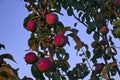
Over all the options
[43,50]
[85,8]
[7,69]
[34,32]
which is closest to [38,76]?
[43,50]

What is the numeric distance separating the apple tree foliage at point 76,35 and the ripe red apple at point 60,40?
8 centimetres

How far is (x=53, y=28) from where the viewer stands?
10.8ft

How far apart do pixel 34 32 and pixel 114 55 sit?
1723 mm

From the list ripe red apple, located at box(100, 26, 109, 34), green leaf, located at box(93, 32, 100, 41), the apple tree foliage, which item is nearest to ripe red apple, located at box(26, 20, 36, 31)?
the apple tree foliage

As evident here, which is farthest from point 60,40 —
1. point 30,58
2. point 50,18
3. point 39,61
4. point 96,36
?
point 96,36

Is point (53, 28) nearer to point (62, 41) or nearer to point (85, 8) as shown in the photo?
point (62, 41)

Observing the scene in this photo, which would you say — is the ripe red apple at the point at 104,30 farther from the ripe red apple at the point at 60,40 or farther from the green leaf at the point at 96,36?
the ripe red apple at the point at 60,40

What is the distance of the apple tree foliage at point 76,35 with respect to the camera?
10.3 ft

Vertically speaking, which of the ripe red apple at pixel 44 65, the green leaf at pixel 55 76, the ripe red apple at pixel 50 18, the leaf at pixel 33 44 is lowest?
the green leaf at pixel 55 76

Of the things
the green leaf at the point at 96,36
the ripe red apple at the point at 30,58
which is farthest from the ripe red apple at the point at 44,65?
the green leaf at the point at 96,36

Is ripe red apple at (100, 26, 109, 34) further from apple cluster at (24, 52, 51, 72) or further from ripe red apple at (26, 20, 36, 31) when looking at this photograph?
ripe red apple at (26, 20, 36, 31)

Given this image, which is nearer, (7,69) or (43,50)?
(7,69)

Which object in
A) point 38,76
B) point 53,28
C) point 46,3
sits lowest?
point 38,76

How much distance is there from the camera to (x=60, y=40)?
118 inches
